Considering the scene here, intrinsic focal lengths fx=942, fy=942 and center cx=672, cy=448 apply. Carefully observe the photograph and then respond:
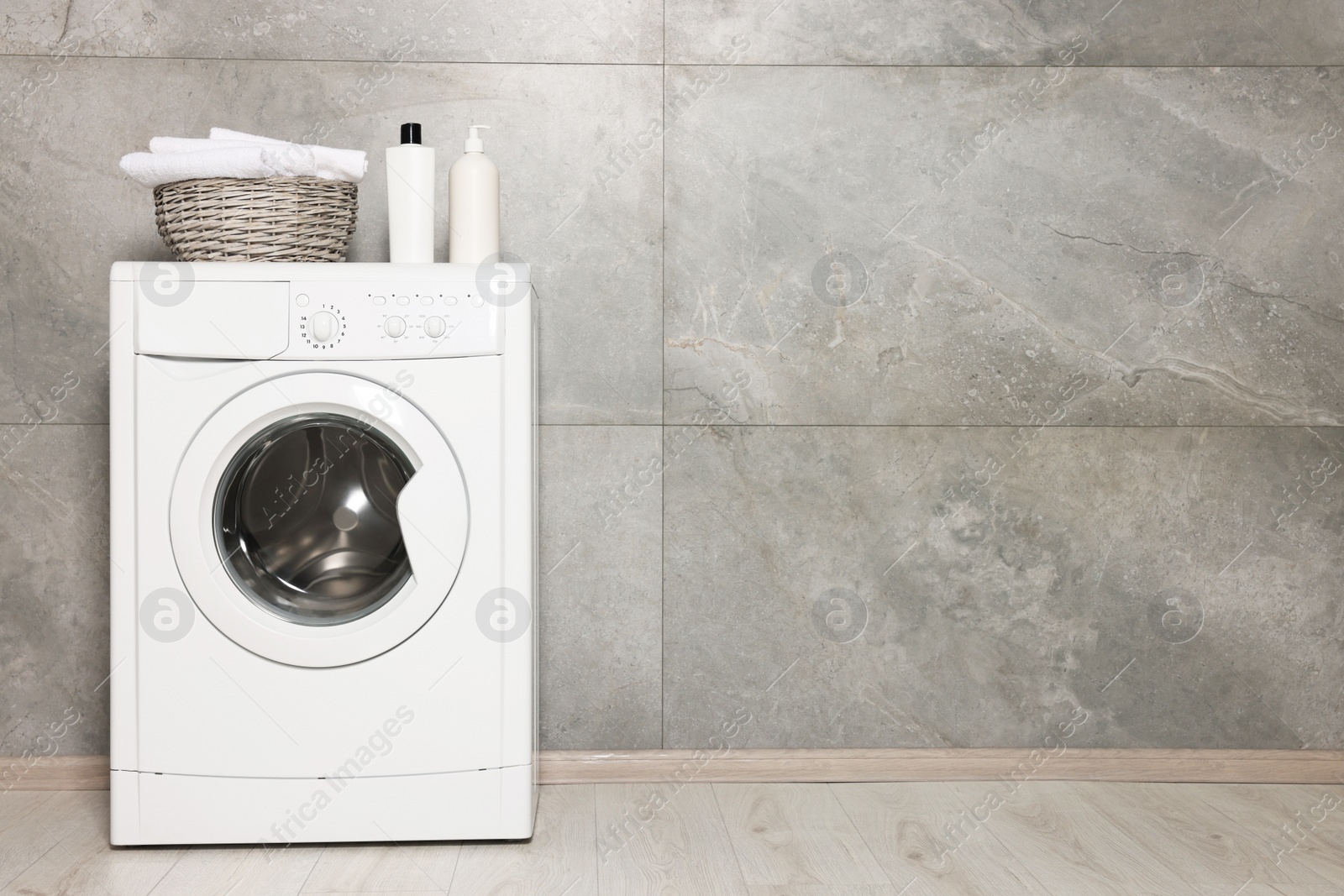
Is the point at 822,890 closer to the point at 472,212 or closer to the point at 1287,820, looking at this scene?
the point at 1287,820

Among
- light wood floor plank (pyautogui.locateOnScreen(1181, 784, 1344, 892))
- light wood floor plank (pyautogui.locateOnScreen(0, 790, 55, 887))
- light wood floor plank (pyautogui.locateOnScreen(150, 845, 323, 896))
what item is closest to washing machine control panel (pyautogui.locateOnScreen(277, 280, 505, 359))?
light wood floor plank (pyautogui.locateOnScreen(150, 845, 323, 896))

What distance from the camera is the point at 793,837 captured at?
1.60 m

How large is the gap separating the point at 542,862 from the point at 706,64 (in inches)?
57.9

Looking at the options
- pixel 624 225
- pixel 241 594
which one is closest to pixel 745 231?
pixel 624 225

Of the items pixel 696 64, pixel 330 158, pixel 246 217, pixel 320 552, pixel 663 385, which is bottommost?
pixel 320 552

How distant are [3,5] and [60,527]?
100 cm

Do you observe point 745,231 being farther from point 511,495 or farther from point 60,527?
point 60,527

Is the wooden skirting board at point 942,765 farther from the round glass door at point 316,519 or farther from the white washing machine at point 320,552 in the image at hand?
the round glass door at point 316,519

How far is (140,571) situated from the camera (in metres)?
1.43

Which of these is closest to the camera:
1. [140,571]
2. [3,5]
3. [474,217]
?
[140,571]

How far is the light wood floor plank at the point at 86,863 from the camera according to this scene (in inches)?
54.3

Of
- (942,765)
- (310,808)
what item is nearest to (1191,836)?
(942,765)

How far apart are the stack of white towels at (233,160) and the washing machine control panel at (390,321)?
7.9 inches

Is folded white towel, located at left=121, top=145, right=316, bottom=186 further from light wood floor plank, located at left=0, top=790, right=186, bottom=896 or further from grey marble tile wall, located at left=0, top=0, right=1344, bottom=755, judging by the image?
light wood floor plank, located at left=0, top=790, right=186, bottom=896
